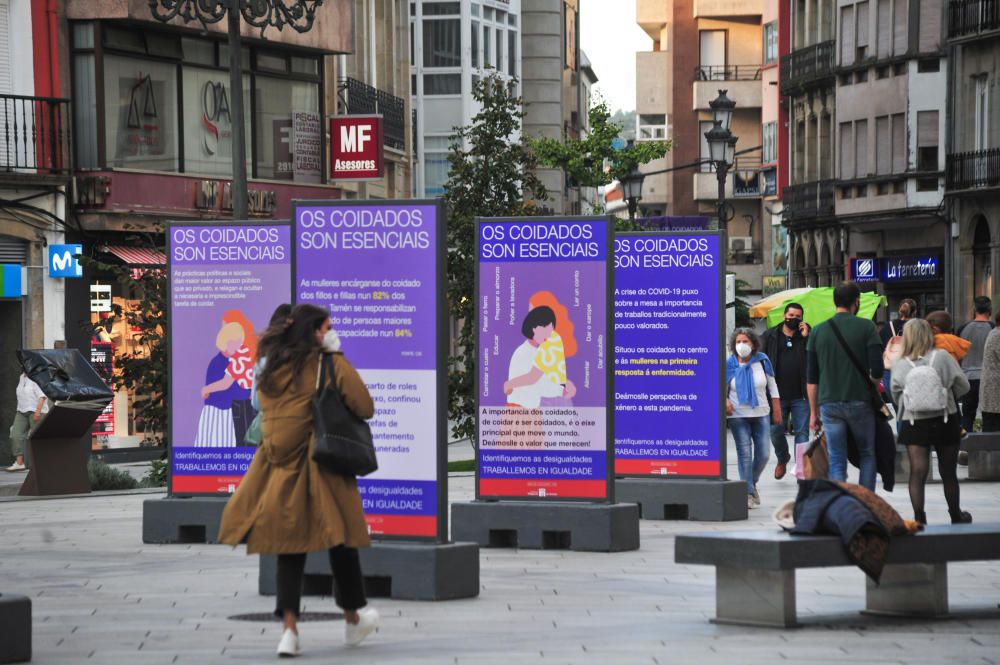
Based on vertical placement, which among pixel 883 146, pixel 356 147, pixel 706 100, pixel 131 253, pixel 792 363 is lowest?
pixel 792 363

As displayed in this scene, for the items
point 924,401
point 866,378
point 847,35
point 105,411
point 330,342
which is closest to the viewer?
point 330,342

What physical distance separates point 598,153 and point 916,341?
93.5ft

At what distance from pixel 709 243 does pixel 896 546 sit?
738 centimetres

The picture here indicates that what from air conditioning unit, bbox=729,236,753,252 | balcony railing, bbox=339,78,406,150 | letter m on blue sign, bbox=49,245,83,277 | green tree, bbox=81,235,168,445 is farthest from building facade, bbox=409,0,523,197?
green tree, bbox=81,235,168,445

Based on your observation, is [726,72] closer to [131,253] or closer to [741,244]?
[741,244]

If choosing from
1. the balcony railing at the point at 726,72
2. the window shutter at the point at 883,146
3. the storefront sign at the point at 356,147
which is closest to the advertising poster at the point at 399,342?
the storefront sign at the point at 356,147

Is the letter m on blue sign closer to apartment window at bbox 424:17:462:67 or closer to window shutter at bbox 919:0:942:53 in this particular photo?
apartment window at bbox 424:17:462:67

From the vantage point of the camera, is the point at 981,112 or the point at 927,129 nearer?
the point at 981,112

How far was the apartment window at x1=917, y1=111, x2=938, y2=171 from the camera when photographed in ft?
198

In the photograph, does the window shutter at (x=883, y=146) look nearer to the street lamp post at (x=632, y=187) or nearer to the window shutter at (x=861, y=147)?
the window shutter at (x=861, y=147)

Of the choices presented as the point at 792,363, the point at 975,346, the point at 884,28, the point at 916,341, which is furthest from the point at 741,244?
the point at 916,341

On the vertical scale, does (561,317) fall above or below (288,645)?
above

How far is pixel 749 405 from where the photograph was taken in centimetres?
2019

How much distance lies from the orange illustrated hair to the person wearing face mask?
13.5ft
